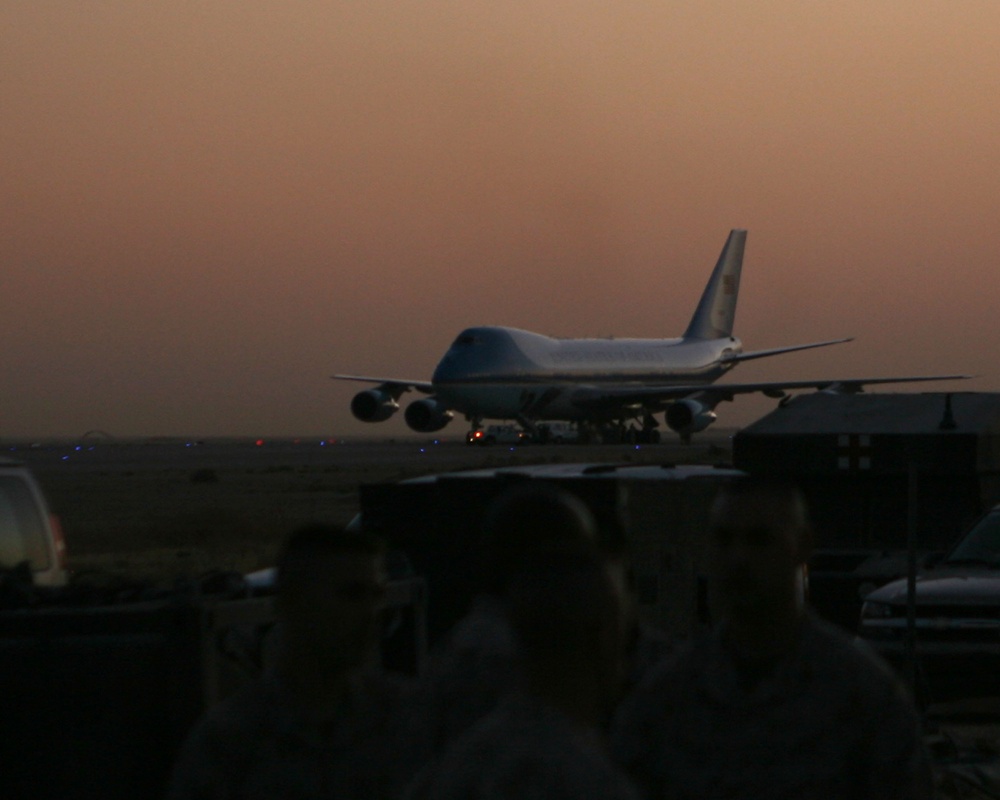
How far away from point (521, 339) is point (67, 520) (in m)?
35.8

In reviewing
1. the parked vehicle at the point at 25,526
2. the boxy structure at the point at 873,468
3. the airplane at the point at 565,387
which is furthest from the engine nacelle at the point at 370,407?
the parked vehicle at the point at 25,526

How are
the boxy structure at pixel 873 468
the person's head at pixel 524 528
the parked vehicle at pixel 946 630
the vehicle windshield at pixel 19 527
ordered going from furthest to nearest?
the boxy structure at pixel 873 468 < the parked vehicle at pixel 946 630 < the vehicle windshield at pixel 19 527 < the person's head at pixel 524 528

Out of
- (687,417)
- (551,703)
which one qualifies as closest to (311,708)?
(551,703)

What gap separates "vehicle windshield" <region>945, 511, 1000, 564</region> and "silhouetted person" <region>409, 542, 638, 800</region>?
31.2ft

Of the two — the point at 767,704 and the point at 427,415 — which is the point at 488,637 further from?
the point at 427,415

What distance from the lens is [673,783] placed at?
3564 millimetres

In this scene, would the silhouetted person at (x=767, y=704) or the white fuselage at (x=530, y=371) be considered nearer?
the silhouetted person at (x=767, y=704)

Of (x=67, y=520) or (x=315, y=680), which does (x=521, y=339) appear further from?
(x=315, y=680)

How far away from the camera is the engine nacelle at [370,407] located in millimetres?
62656

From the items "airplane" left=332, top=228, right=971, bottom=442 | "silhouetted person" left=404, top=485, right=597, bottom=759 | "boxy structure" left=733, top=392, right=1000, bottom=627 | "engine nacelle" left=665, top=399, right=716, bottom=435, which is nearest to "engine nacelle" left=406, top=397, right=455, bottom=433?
"airplane" left=332, top=228, right=971, bottom=442

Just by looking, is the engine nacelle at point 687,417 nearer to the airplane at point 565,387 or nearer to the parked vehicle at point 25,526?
the airplane at point 565,387

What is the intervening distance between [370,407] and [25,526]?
5505 cm

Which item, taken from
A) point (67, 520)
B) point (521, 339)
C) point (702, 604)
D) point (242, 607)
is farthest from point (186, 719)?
point (521, 339)

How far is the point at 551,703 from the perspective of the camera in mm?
2453
